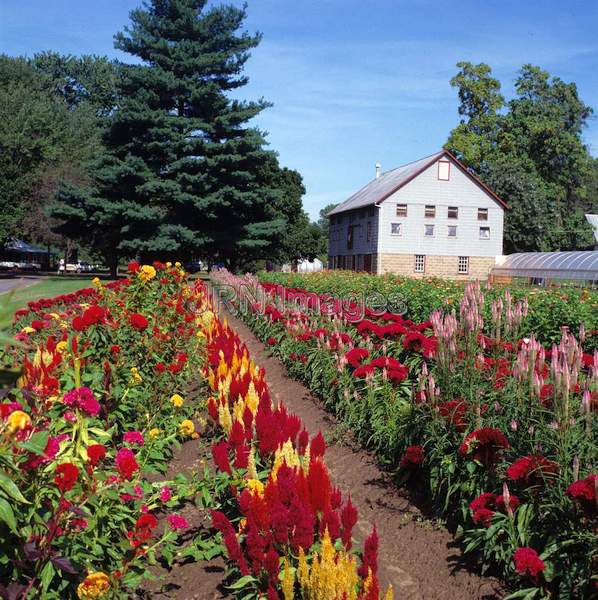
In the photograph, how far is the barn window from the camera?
41.5m

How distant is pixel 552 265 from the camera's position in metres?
32.8

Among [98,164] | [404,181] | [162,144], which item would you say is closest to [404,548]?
[162,144]

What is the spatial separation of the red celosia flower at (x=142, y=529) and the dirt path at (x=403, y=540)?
135 centimetres

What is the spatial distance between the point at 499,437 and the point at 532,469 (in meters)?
0.28

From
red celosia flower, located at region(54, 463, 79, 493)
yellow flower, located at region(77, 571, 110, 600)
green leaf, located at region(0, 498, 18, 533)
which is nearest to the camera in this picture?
green leaf, located at region(0, 498, 18, 533)

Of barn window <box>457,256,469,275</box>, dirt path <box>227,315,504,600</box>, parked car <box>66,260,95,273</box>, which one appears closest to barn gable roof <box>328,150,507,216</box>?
barn window <box>457,256,469,275</box>

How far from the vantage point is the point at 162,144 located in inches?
1259

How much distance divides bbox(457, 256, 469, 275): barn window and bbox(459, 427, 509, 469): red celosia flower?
128ft

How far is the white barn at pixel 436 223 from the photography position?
40250 mm

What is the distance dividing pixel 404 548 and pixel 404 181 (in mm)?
37643

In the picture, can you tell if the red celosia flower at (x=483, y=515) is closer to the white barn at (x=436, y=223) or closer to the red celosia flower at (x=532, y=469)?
the red celosia flower at (x=532, y=469)

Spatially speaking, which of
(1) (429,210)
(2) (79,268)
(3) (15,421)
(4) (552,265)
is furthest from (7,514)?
(2) (79,268)

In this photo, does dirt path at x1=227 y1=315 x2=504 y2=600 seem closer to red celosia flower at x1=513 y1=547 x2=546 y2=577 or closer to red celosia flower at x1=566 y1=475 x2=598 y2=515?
red celosia flower at x1=513 y1=547 x2=546 y2=577

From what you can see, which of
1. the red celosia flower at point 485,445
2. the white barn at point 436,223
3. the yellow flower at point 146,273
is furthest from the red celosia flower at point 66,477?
the white barn at point 436,223
